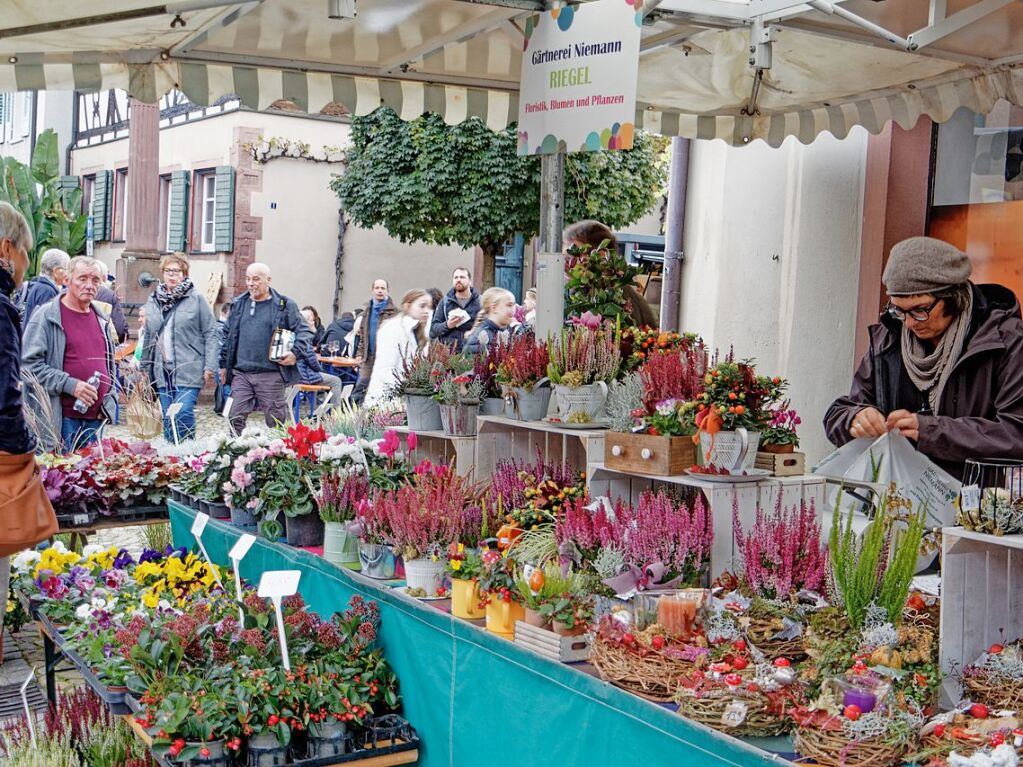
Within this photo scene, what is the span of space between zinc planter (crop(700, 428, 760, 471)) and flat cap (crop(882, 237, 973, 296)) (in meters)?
0.65

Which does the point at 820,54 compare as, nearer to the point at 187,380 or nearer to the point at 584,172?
the point at 187,380

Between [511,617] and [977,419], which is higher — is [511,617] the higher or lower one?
the lower one

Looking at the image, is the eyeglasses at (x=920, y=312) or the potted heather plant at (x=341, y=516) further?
the potted heather plant at (x=341, y=516)

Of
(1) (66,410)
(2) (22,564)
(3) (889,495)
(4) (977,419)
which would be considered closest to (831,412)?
(4) (977,419)

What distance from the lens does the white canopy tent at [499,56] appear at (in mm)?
4676

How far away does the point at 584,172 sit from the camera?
1697cm

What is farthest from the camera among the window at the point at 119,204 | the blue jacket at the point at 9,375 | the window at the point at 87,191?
the window at the point at 87,191

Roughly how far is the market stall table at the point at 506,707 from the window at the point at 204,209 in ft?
59.1

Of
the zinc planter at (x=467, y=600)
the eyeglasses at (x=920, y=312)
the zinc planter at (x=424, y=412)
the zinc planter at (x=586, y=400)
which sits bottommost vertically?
the zinc planter at (x=467, y=600)

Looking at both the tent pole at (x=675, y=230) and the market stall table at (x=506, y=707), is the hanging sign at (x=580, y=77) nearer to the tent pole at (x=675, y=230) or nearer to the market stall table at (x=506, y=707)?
the market stall table at (x=506, y=707)

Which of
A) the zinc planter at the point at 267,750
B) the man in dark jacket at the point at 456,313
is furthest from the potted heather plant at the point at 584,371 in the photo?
the man in dark jacket at the point at 456,313

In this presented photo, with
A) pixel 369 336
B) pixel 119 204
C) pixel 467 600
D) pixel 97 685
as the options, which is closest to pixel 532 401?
pixel 467 600

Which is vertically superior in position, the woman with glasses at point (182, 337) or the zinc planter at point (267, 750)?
the woman with glasses at point (182, 337)

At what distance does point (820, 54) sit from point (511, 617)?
10.6 feet
